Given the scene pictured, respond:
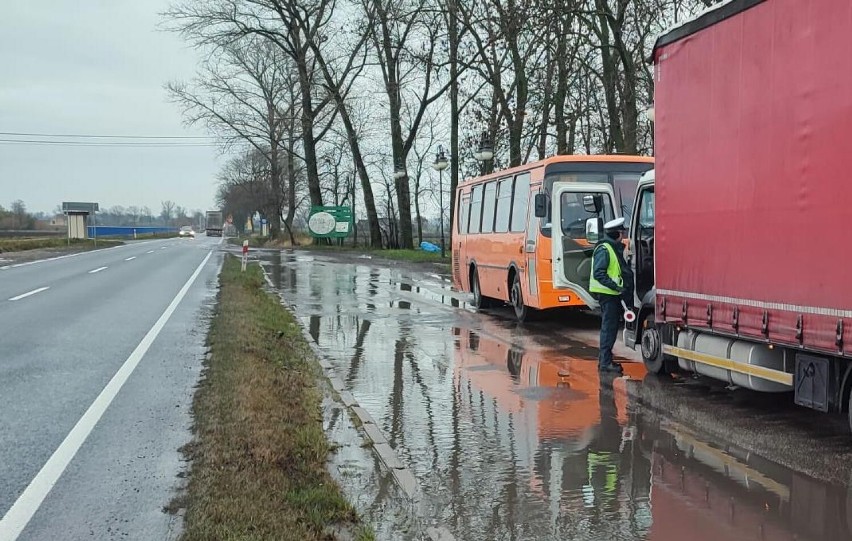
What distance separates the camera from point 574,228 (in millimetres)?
13055

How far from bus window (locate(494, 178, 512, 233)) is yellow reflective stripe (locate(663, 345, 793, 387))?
6981 millimetres

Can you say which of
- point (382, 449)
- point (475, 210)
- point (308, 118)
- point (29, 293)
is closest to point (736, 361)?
point (382, 449)

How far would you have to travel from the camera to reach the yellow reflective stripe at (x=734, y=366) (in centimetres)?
661

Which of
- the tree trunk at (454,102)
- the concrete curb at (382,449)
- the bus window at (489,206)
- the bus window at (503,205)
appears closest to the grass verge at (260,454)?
the concrete curb at (382,449)

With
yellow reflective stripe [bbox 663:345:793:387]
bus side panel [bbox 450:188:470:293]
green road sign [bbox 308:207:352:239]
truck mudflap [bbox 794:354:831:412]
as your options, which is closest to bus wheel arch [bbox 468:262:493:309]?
bus side panel [bbox 450:188:470:293]

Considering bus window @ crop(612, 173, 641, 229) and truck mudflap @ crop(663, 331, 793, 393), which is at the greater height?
bus window @ crop(612, 173, 641, 229)

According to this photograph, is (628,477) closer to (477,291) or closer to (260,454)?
(260,454)

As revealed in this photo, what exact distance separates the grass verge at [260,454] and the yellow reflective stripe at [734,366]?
11.8 feet

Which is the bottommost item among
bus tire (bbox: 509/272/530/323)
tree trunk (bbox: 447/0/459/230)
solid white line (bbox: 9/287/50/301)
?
solid white line (bbox: 9/287/50/301)

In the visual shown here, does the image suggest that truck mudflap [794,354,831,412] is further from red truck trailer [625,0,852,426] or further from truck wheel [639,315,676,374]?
truck wheel [639,315,676,374]

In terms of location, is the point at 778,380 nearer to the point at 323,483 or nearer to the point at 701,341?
the point at 701,341

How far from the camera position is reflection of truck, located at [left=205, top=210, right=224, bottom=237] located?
107125mm

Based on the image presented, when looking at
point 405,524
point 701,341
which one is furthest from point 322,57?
point 405,524

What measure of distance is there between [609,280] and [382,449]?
13.5ft
